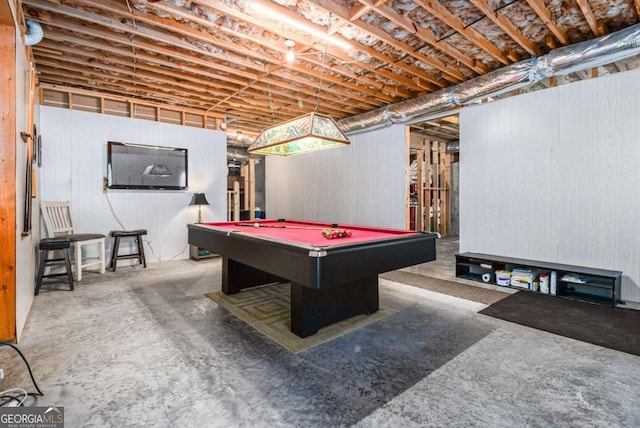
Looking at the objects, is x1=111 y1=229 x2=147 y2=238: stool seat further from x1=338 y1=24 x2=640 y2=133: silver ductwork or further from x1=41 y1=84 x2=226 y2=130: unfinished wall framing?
x1=338 y1=24 x2=640 y2=133: silver ductwork

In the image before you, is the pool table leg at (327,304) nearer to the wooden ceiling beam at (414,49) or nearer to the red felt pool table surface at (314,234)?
the red felt pool table surface at (314,234)

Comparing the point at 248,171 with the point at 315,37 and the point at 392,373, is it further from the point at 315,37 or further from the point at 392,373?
the point at 392,373

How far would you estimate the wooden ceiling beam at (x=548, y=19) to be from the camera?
297 cm

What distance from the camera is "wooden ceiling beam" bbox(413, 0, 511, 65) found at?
297 centimetres

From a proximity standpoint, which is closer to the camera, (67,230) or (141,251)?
(67,230)

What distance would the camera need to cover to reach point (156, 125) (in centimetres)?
579

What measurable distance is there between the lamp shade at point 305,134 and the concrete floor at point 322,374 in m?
1.97

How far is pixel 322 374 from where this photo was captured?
2.09 metres

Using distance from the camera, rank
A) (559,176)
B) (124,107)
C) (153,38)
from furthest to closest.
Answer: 1. (124,107)
2. (559,176)
3. (153,38)

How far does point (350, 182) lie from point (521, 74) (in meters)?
3.69

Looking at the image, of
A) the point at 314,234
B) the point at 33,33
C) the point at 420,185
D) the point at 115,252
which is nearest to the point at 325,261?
the point at 314,234

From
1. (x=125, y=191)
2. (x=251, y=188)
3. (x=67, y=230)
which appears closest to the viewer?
(x=67, y=230)

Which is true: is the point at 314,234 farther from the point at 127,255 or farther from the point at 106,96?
the point at 106,96

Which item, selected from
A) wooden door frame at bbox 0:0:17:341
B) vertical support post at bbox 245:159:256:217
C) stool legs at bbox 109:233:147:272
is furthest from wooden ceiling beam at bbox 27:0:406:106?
vertical support post at bbox 245:159:256:217
